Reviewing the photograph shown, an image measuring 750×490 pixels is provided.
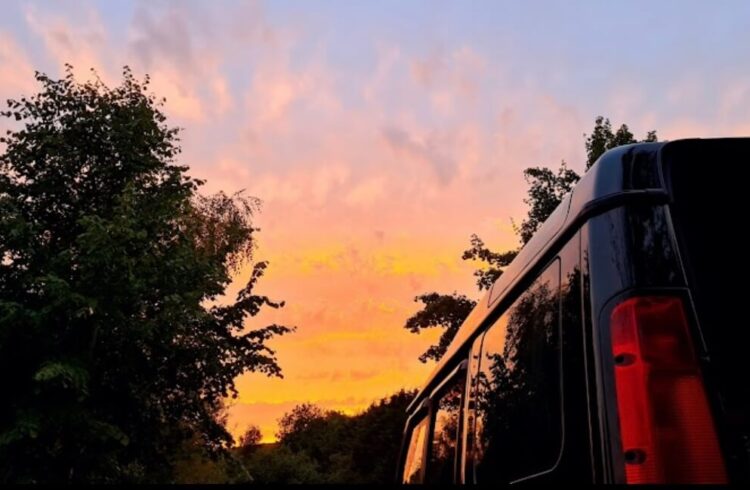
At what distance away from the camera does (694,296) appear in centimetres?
196

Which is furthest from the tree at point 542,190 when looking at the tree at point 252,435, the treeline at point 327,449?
the tree at point 252,435

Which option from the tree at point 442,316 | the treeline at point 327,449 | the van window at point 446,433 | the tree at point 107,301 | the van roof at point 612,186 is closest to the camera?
the van roof at point 612,186

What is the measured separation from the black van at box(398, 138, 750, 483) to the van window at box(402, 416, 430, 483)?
2.99 meters

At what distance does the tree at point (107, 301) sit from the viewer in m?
18.2

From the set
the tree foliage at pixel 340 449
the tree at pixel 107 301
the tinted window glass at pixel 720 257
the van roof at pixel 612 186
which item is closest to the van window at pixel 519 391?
the van roof at pixel 612 186

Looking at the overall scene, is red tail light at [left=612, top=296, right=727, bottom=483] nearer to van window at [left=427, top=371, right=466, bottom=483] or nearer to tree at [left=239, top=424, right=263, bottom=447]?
van window at [left=427, top=371, right=466, bottom=483]

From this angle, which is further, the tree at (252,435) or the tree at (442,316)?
the tree at (252,435)

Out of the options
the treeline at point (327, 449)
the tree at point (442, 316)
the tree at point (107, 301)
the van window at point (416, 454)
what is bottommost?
the van window at point (416, 454)

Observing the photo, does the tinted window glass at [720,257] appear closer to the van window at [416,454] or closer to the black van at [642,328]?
the black van at [642,328]

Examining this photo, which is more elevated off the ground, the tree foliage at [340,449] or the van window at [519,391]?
the tree foliage at [340,449]

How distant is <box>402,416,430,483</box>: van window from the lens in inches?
232

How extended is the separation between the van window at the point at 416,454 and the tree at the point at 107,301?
13.1 meters

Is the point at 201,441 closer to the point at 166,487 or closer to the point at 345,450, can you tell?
the point at 166,487

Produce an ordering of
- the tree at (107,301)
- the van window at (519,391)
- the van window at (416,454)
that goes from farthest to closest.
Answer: the tree at (107,301) < the van window at (416,454) < the van window at (519,391)
